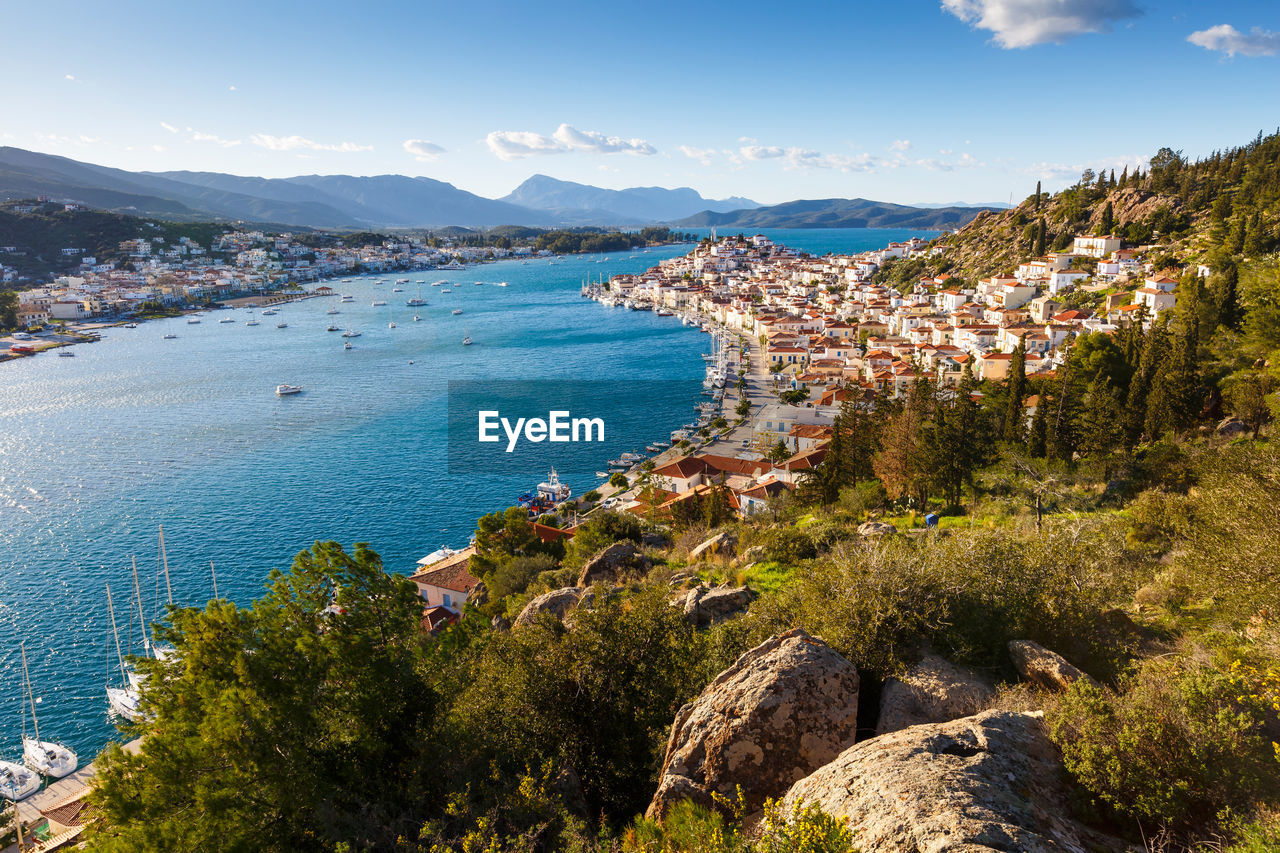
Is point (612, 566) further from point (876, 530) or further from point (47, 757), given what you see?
point (47, 757)

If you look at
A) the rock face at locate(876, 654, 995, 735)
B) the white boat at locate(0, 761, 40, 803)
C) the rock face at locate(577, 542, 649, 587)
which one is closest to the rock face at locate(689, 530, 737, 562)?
the rock face at locate(577, 542, 649, 587)

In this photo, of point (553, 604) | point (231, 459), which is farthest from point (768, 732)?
point (231, 459)

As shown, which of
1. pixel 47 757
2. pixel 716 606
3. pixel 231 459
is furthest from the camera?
pixel 231 459

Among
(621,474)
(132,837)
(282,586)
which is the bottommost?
(621,474)

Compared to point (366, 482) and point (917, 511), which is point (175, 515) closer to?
point (366, 482)

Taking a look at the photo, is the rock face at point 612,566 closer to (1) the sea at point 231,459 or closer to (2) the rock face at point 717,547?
(2) the rock face at point 717,547

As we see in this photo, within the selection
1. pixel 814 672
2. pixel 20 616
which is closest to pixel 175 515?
pixel 20 616
